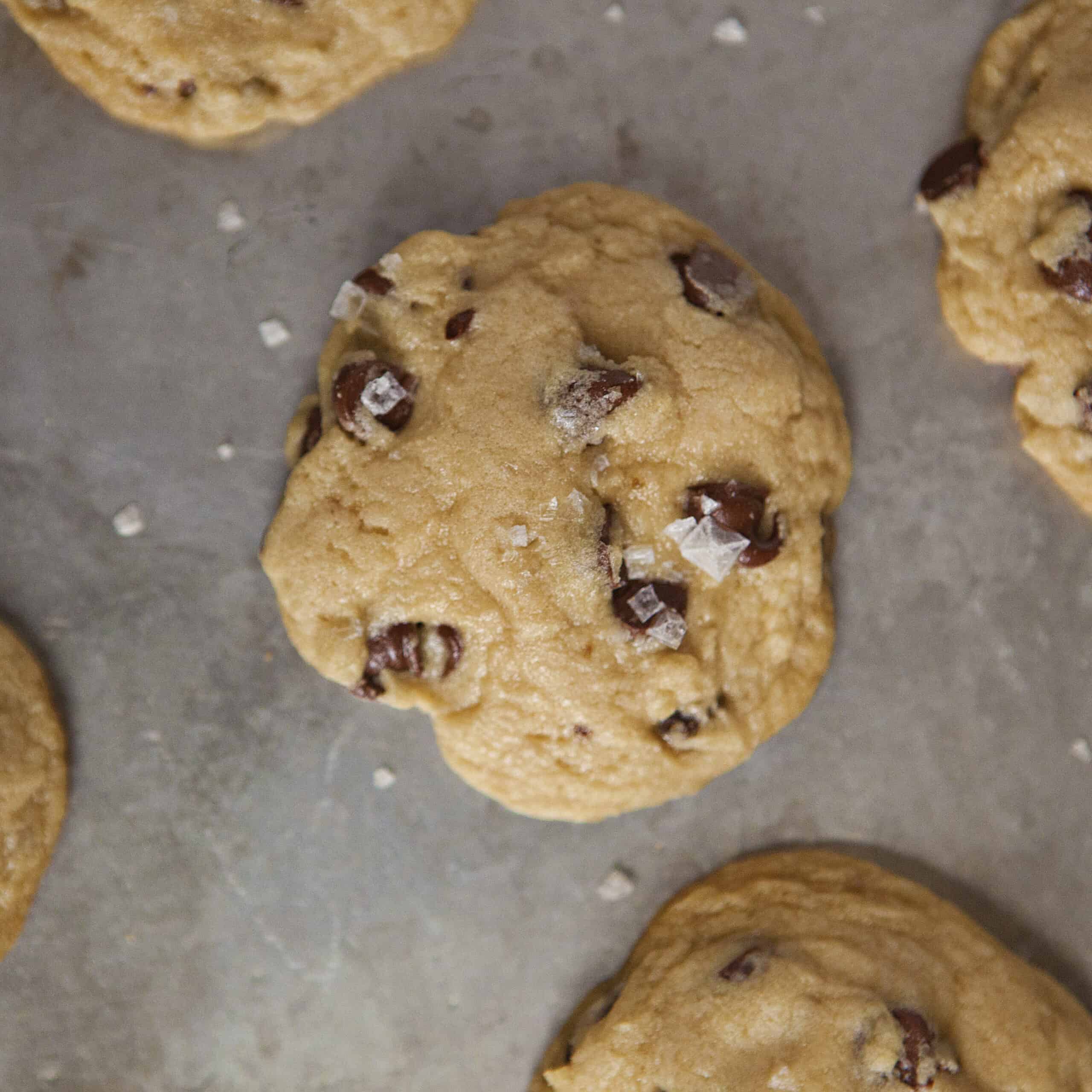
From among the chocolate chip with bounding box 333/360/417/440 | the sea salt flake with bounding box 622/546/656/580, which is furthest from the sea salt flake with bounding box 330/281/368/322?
the sea salt flake with bounding box 622/546/656/580

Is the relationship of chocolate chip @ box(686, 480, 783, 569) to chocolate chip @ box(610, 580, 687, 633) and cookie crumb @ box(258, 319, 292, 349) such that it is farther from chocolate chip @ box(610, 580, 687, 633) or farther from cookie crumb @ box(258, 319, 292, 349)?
cookie crumb @ box(258, 319, 292, 349)

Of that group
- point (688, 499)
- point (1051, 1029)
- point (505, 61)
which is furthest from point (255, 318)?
point (1051, 1029)

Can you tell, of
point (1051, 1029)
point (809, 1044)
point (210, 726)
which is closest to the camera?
point (809, 1044)

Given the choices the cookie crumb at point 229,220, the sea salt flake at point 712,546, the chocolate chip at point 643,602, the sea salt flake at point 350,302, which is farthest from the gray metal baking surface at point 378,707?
the chocolate chip at point 643,602

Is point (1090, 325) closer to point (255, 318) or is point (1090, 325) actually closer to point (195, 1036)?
point (255, 318)

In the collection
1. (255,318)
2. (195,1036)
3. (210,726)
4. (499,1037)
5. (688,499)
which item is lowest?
(195,1036)

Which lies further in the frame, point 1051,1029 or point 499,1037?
point 499,1037
